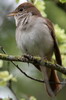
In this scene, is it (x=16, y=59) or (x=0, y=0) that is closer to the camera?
(x=16, y=59)

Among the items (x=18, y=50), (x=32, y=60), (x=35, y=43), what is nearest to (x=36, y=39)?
(x=35, y=43)

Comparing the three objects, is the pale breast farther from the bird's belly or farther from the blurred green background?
the blurred green background

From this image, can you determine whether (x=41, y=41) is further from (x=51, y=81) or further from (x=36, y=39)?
(x=51, y=81)

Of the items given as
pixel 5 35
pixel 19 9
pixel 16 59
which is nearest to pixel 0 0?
pixel 5 35

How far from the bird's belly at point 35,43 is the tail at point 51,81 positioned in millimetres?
305

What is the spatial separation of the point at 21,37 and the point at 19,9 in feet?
3.17

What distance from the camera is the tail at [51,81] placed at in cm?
773

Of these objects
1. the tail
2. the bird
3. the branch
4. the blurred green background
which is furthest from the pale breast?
the blurred green background

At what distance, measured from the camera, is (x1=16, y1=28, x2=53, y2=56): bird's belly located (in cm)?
765

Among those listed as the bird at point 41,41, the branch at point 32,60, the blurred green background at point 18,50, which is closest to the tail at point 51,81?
the bird at point 41,41

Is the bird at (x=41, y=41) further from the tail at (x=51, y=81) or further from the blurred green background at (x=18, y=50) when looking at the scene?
the blurred green background at (x=18, y=50)

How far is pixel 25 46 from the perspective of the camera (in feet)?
25.3

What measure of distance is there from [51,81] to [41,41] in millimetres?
693

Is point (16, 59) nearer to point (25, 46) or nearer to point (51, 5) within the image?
point (25, 46)
